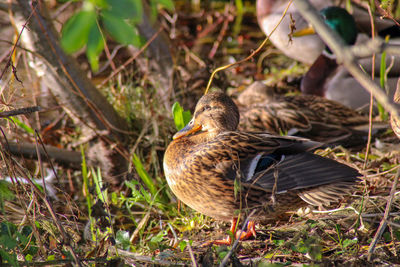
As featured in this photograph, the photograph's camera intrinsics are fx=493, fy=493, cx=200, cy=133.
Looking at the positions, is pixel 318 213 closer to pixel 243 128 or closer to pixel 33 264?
pixel 243 128

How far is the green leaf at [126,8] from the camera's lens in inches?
52.7

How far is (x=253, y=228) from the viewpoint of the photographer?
2998 millimetres

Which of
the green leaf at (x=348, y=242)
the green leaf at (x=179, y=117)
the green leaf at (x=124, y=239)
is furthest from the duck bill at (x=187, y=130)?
the green leaf at (x=348, y=242)

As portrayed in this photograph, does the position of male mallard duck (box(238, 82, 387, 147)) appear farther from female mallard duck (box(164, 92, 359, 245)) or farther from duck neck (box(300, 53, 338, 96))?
female mallard duck (box(164, 92, 359, 245))

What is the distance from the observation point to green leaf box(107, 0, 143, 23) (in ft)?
4.40

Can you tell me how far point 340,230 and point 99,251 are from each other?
1371 millimetres

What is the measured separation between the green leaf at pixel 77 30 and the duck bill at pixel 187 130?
1.93 metres

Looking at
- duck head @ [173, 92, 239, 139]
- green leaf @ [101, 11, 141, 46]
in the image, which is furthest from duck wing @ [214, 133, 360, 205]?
green leaf @ [101, 11, 141, 46]

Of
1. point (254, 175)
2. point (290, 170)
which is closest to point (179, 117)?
point (254, 175)

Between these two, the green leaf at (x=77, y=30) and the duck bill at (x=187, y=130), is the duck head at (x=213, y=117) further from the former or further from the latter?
the green leaf at (x=77, y=30)

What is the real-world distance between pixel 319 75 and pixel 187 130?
7.97 ft

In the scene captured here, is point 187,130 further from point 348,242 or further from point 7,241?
point 7,241

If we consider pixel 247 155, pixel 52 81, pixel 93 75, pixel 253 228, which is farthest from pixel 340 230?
pixel 93 75

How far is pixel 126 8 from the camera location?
1.35 metres
